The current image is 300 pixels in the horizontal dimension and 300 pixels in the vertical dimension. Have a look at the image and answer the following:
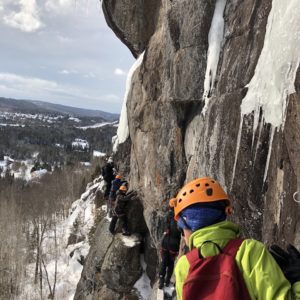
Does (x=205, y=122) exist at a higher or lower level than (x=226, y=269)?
higher

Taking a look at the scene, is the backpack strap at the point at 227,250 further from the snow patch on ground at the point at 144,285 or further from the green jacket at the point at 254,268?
the snow patch on ground at the point at 144,285

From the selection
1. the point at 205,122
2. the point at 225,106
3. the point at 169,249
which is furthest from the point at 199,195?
the point at 169,249

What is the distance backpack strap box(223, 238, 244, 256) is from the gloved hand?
0.35 m

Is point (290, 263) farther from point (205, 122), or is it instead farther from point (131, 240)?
point (131, 240)

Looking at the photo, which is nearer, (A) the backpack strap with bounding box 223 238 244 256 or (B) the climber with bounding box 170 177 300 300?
(B) the climber with bounding box 170 177 300 300

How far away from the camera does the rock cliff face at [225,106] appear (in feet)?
16.3

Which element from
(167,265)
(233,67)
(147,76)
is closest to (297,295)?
(233,67)

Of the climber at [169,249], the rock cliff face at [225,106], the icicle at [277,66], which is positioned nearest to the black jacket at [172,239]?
the climber at [169,249]

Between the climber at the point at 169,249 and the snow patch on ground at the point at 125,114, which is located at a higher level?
the snow patch on ground at the point at 125,114

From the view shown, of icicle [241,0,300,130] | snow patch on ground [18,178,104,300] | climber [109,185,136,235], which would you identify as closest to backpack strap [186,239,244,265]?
icicle [241,0,300,130]

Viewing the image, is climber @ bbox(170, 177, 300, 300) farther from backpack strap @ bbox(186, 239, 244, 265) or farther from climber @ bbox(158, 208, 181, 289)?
climber @ bbox(158, 208, 181, 289)

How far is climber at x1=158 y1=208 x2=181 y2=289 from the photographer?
8.87m

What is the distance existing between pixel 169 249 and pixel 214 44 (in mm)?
4864

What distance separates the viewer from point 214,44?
837 cm
